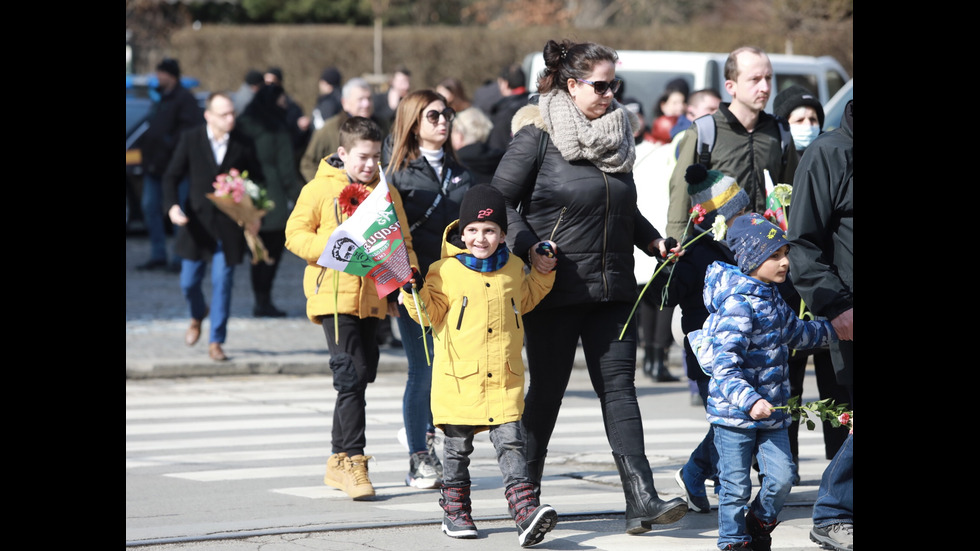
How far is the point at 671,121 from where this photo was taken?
12289 millimetres

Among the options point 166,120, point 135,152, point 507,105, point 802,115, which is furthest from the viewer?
point 135,152

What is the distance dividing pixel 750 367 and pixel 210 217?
694 cm

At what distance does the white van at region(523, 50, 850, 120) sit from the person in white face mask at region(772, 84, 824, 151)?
7791 millimetres

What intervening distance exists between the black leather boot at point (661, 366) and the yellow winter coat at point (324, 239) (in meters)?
4.69

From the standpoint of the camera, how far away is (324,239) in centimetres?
683

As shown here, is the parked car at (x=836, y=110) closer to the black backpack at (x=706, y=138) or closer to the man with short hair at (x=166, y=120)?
the black backpack at (x=706, y=138)

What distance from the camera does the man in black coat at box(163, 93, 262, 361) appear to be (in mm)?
11508

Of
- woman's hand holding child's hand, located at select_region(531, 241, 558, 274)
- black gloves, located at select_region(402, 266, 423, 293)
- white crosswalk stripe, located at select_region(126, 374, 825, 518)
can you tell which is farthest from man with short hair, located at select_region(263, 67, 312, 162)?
woman's hand holding child's hand, located at select_region(531, 241, 558, 274)

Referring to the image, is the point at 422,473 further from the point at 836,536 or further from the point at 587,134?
the point at 836,536

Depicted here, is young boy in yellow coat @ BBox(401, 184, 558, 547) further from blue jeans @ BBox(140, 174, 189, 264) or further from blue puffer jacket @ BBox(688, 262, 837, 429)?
blue jeans @ BBox(140, 174, 189, 264)

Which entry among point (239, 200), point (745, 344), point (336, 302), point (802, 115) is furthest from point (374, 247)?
point (239, 200)

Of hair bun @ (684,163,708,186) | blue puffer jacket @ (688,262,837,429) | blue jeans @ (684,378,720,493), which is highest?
hair bun @ (684,163,708,186)
